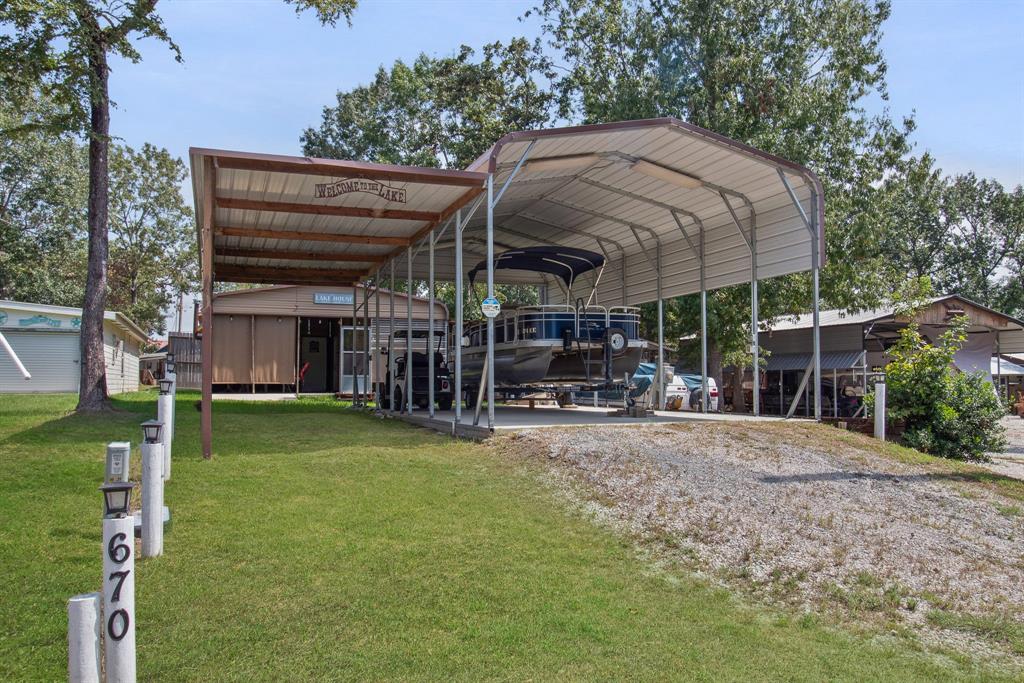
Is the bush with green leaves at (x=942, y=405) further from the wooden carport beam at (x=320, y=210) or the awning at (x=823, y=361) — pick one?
the awning at (x=823, y=361)

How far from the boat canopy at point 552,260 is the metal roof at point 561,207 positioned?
3.94 ft

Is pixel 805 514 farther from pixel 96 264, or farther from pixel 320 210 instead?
pixel 96 264

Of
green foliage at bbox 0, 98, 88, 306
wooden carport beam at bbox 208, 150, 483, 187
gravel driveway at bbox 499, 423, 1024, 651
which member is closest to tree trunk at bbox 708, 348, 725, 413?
gravel driveway at bbox 499, 423, 1024, 651

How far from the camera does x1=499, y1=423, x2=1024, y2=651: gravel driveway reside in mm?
5766

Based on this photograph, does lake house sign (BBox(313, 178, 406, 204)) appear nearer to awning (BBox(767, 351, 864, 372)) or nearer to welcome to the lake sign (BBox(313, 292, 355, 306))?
awning (BBox(767, 351, 864, 372))

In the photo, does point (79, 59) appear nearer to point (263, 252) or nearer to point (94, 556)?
point (263, 252)

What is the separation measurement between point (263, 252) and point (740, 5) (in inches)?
620

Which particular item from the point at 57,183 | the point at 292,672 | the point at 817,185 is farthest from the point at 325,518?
the point at 57,183

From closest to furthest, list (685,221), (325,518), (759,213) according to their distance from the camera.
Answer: (325,518), (759,213), (685,221)

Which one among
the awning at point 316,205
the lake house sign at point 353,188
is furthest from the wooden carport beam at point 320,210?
the lake house sign at point 353,188

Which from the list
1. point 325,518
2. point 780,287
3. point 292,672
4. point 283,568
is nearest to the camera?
point 292,672

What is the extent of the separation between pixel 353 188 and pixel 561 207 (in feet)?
20.8

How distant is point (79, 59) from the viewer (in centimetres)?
1316

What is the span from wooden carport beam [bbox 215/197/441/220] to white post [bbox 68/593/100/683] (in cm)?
992
